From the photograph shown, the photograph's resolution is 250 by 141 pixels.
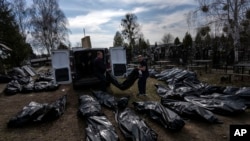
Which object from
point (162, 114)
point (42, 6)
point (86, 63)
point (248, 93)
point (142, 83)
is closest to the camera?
point (162, 114)

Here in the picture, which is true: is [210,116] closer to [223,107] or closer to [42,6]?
[223,107]

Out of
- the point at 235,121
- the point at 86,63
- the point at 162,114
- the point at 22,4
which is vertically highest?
the point at 22,4

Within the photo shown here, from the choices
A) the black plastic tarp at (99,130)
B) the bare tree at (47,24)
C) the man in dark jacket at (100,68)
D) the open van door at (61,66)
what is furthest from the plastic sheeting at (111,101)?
the bare tree at (47,24)

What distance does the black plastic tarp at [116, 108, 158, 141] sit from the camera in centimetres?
337

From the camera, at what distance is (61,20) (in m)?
28.4

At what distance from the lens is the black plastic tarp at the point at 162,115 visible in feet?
12.9

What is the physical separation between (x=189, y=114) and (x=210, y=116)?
0.44 meters

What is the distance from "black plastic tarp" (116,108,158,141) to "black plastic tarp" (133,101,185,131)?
52 centimetres

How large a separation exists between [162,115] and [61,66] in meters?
5.20

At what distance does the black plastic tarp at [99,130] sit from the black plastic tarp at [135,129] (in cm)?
27

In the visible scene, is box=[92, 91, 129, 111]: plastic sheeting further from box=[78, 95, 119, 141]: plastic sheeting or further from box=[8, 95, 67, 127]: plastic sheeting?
box=[8, 95, 67, 127]: plastic sheeting

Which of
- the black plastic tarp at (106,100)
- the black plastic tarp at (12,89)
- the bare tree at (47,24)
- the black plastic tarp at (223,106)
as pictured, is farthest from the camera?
the bare tree at (47,24)

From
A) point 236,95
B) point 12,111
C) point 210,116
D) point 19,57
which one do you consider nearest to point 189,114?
point 210,116

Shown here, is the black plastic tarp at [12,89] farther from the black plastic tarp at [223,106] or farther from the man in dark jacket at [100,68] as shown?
the black plastic tarp at [223,106]
